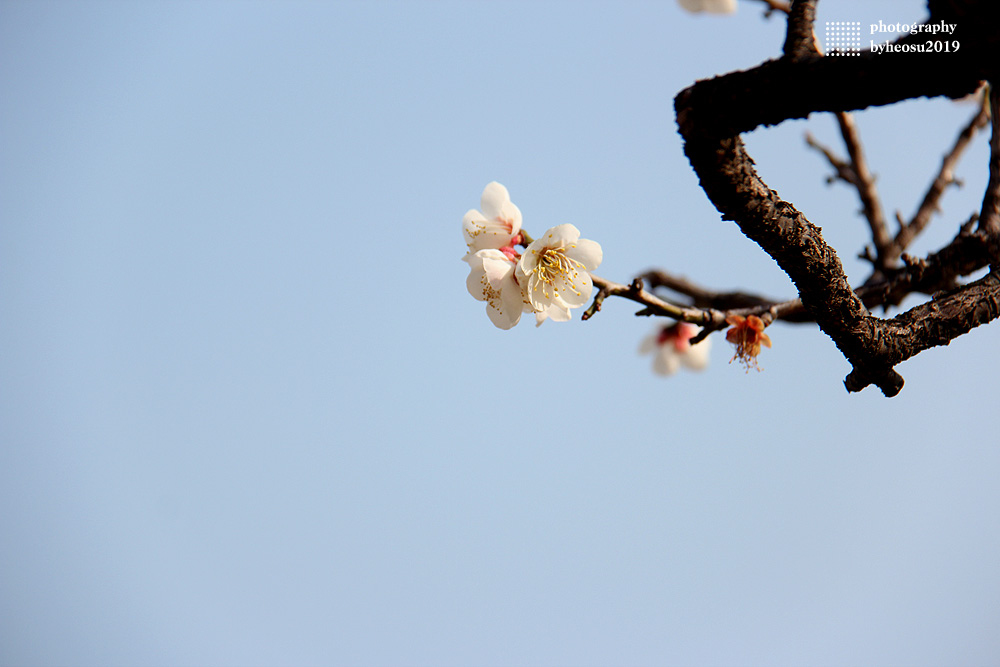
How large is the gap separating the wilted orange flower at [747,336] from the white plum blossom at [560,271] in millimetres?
326

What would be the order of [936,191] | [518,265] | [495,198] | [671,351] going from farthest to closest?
[671,351], [936,191], [495,198], [518,265]

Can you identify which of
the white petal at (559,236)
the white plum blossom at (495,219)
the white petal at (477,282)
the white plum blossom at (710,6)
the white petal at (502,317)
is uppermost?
the white plum blossom at (710,6)

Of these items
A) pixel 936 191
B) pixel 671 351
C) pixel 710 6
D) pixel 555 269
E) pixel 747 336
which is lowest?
pixel 747 336

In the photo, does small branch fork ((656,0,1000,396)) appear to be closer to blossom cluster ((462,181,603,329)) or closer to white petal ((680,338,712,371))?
blossom cluster ((462,181,603,329))

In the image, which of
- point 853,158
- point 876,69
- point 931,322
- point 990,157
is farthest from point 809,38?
point 853,158

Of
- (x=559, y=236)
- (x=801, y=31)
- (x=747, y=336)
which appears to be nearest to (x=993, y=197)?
(x=747, y=336)

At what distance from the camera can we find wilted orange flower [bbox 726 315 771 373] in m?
1.32

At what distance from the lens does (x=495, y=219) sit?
1.36 m

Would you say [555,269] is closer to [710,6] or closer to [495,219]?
[495,219]

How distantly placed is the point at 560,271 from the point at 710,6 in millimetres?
1241

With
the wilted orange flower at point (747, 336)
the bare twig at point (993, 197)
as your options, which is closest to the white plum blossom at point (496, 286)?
the wilted orange flower at point (747, 336)

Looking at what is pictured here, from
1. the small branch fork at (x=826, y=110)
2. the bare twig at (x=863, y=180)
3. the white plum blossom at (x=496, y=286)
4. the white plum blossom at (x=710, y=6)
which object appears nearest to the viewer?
the small branch fork at (x=826, y=110)

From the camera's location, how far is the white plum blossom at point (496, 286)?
124 cm

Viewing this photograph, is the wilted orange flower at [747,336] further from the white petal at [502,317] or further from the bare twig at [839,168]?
the bare twig at [839,168]
